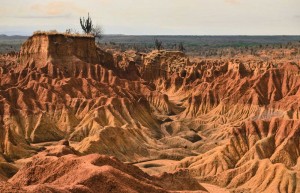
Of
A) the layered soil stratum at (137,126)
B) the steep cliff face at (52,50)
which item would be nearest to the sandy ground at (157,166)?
the layered soil stratum at (137,126)

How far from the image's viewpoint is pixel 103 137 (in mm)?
77250

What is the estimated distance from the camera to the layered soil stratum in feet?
148

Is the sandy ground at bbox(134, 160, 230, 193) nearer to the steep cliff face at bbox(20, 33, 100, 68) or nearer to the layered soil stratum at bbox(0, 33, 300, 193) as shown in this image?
the layered soil stratum at bbox(0, 33, 300, 193)

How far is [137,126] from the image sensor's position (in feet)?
302

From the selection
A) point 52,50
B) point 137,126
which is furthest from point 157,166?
point 52,50

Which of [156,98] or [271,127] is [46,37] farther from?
[271,127]

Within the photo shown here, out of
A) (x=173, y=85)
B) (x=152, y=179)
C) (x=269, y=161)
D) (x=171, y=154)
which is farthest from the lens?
(x=173, y=85)

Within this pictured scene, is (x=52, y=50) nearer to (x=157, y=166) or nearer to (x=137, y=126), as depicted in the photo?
(x=137, y=126)

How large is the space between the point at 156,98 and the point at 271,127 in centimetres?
4677

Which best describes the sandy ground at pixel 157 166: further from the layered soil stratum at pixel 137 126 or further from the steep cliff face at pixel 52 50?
the steep cliff face at pixel 52 50

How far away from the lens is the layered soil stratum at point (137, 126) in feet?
148

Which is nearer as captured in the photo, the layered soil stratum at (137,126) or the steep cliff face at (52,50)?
the layered soil stratum at (137,126)

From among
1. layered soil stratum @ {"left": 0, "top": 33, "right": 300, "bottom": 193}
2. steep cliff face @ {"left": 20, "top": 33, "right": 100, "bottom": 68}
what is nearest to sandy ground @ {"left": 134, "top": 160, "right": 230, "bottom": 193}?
layered soil stratum @ {"left": 0, "top": 33, "right": 300, "bottom": 193}

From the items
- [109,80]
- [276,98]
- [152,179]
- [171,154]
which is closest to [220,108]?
[276,98]
